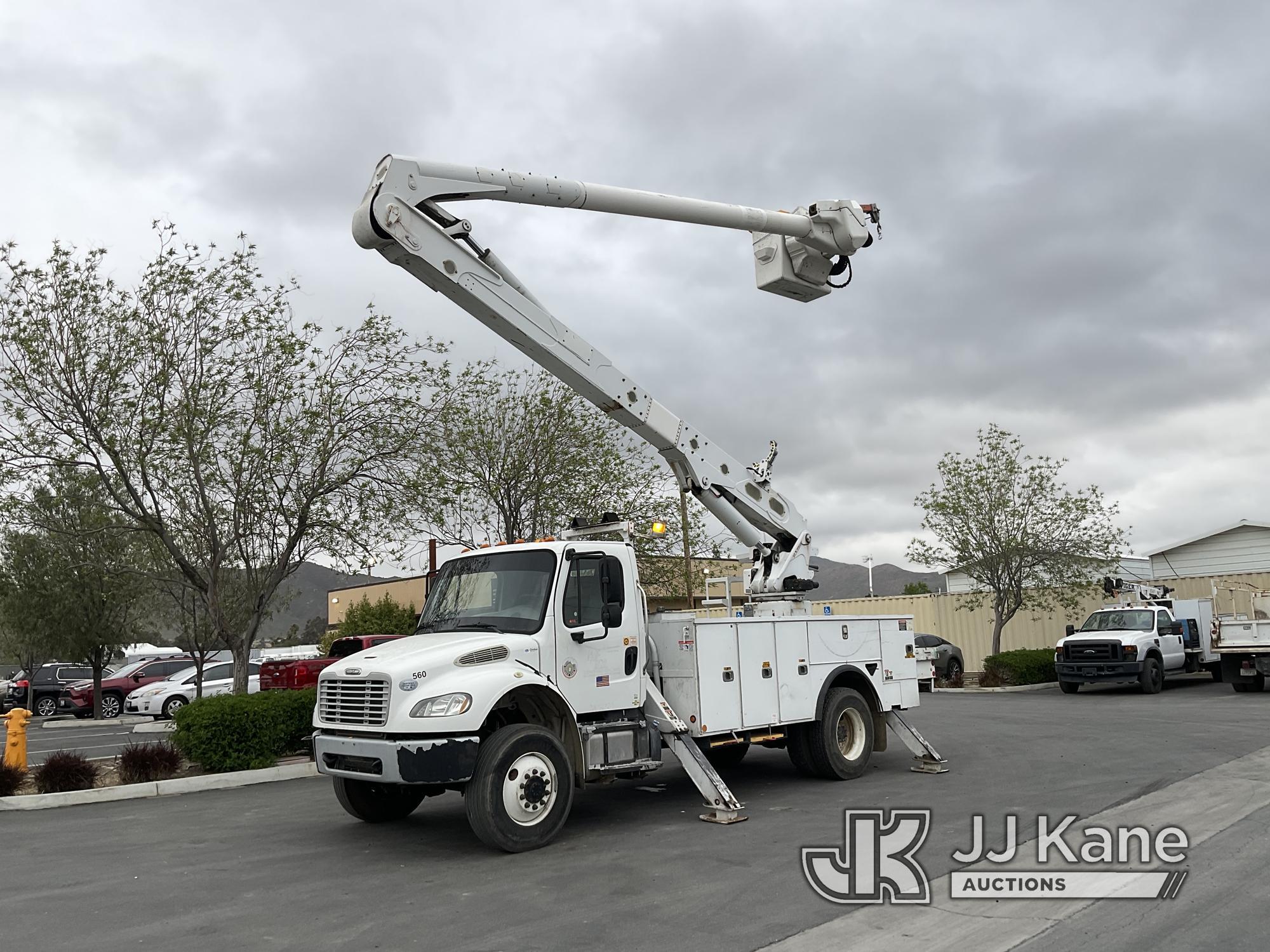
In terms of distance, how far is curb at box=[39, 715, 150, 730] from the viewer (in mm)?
24172

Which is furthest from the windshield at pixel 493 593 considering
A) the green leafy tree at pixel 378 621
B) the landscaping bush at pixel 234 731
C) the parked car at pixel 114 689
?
the green leafy tree at pixel 378 621

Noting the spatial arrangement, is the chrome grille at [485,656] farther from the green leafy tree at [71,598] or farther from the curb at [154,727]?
the green leafy tree at [71,598]

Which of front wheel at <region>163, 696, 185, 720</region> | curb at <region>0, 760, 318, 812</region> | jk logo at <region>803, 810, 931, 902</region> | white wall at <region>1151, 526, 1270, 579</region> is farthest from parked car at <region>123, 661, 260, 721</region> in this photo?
white wall at <region>1151, 526, 1270, 579</region>

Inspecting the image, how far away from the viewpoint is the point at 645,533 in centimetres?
2108

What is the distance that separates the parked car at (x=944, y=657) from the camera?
2947 centimetres

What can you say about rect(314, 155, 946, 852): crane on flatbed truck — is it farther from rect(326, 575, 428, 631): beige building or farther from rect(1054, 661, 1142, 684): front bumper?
rect(326, 575, 428, 631): beige building

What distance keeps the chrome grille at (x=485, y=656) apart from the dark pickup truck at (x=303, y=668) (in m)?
10.7

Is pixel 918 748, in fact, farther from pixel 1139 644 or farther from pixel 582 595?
pixel 1139 644

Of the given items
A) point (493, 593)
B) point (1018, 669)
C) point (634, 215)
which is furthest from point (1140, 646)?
point (493, 593)

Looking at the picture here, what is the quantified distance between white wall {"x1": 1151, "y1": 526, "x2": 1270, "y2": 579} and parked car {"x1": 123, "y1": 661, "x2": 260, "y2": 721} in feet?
109

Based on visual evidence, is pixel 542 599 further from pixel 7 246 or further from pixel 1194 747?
pixel 7 246

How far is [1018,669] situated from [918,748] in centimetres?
1584

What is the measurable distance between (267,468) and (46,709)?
18856 millimetres

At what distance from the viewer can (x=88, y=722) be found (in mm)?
24891
